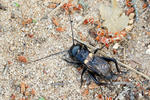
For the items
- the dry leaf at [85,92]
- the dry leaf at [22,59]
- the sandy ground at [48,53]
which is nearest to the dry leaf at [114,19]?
the sandy ground at [48,53]

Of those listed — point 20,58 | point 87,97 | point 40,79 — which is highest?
point 20,58

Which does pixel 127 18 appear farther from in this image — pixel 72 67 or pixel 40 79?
pixel 40 79

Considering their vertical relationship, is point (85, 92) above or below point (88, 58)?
below

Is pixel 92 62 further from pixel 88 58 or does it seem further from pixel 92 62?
pixel 88 58

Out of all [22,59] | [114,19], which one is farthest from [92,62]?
[22,59]

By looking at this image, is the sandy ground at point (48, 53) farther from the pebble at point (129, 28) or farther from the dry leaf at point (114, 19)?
the dry leaf at point (114, 19)

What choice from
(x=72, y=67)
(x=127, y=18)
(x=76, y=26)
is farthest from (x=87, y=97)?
(x=127, y=18)
